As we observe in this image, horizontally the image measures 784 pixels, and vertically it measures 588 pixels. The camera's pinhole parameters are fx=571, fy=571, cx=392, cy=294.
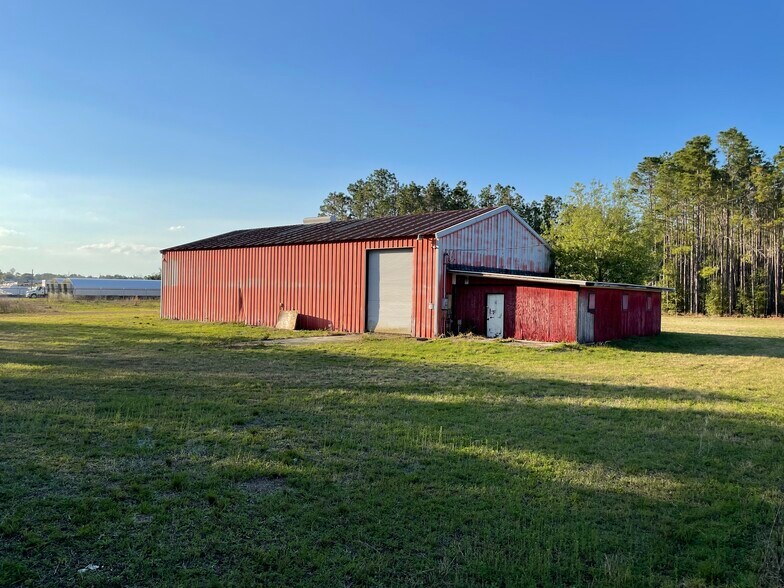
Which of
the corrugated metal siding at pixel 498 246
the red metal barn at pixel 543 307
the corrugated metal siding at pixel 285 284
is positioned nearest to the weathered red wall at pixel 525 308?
the red metal barn at pixel 543 307

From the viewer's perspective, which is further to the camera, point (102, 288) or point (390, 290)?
point (102, 288)

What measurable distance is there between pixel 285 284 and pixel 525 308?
37.2 ft

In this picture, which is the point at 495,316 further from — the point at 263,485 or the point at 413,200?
the point at 413,200

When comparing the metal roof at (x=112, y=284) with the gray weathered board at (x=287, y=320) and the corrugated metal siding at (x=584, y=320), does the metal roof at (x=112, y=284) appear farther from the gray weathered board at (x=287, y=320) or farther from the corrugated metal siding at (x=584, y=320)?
the corrugated metal siding at (x=584, y=320)

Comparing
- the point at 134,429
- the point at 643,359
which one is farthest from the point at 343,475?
the point at 643,359

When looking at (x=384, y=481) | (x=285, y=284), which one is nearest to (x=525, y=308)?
(x=285, y=284)

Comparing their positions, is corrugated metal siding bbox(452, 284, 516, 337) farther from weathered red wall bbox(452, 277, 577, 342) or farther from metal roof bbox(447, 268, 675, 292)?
metal roof bbox(447, 268, 675, 292)

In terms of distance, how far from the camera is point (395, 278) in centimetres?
2223

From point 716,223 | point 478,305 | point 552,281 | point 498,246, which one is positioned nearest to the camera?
point 552,281

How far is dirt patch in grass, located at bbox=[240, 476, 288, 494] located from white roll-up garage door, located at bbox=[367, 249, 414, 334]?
54.2 feet

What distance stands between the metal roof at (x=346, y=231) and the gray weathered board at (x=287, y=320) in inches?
125

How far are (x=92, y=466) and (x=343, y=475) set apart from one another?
233 centimetres

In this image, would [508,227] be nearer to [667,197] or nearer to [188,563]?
[188,563]

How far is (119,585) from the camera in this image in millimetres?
3336
